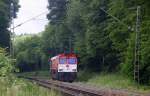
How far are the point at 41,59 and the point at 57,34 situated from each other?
19.0 metres

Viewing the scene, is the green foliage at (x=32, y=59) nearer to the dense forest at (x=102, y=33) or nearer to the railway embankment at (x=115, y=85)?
the dense forest at (x=102, y=33)

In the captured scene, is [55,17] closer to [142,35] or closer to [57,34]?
[57,34]

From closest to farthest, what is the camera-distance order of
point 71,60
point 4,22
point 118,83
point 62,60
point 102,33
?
point 118,83 < point 62,60 < point 71,60 < point 102,33 < point 4,22

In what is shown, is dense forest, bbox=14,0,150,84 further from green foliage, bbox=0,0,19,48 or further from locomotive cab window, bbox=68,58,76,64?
green foliage, bbox=0,0,19,48

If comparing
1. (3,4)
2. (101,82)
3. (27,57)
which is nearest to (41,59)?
(27,57)

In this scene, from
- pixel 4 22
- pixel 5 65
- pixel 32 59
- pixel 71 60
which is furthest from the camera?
pixel 32 59

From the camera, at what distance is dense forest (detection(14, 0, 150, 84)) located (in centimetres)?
4650

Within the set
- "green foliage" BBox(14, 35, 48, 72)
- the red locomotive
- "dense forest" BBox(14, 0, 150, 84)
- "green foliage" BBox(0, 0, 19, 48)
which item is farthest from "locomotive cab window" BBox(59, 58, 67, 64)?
"green foliage" BBox(14, 35, 48, 72)

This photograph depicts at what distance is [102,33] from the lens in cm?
6538

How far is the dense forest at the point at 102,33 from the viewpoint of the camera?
46500 millimetres

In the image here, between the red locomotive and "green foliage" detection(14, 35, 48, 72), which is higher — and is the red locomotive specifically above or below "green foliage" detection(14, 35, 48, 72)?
below

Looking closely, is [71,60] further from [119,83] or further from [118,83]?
[119,83]

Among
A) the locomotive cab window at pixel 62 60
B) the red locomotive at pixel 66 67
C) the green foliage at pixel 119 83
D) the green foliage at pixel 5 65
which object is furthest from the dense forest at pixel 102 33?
the green foliage at pixel 5 65

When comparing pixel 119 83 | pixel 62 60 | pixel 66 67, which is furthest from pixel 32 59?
pixel 119 83
